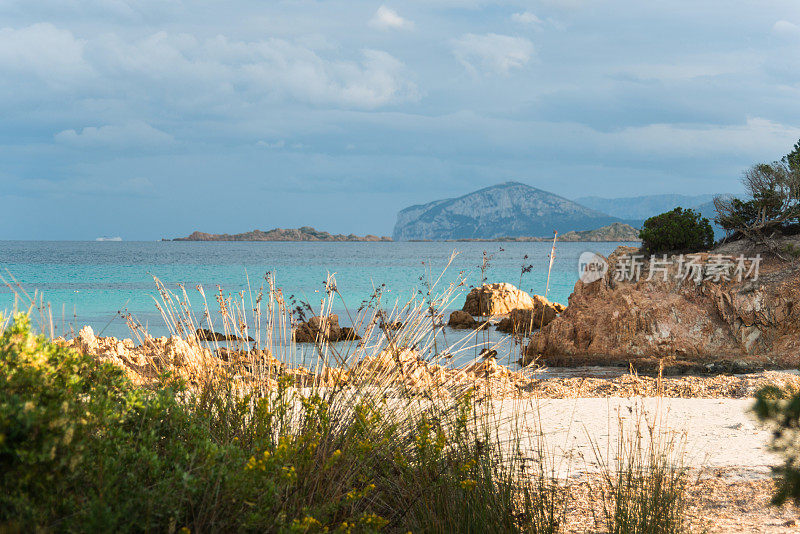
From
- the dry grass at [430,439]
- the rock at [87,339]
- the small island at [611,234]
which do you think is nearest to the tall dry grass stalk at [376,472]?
the dry grass at [430,439]

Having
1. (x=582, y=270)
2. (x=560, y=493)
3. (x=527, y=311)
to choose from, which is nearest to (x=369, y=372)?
(x=560, y=493)

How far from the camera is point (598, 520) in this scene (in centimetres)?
308

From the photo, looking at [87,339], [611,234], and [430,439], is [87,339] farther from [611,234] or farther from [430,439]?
[611,234]

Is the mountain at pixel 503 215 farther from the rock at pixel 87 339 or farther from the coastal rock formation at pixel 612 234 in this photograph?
the rock at pixel 87 339

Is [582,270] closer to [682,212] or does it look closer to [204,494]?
[682,212]

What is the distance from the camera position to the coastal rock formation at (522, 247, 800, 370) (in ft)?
32.3

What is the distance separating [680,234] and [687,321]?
235 cm

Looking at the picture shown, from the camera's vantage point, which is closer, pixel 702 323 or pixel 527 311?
pixel 702 323

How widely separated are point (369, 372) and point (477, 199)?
526 ft

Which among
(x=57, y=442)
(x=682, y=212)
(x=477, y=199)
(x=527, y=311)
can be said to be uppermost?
(x=477, y=199)

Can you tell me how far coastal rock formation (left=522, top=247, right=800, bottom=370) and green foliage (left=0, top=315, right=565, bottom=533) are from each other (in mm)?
7249

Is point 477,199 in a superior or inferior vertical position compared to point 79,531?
superior

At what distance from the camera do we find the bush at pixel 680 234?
1189 centimetres

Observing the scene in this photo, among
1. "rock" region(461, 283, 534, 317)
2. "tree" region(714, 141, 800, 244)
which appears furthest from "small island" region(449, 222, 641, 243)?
"tree" region(714, 141, 800, 244)
